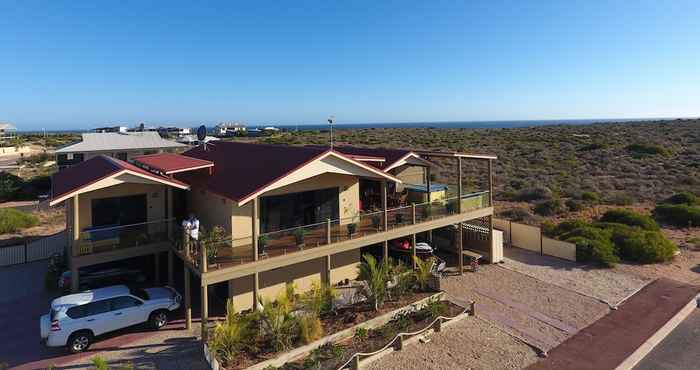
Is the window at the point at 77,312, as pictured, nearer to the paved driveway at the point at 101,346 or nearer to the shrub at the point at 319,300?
the paved driveway at the point at 101,346

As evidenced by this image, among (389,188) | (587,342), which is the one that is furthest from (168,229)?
(587,342)

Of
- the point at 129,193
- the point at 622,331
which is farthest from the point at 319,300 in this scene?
the point at 622,331

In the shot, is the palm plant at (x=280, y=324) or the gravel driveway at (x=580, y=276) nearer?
the palm plant at (x=280, y=324)

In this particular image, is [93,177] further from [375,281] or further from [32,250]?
[375,281]

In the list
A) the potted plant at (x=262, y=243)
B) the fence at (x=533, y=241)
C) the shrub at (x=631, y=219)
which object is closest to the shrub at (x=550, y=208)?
the shrub at (x=631, y=219)

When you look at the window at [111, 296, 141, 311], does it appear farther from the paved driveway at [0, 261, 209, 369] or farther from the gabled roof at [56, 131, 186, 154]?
the gabled roof at [56, 131, 186, 154]

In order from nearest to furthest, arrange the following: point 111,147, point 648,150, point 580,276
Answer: point 580,276 → point 111,147 → point 648,150
